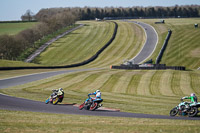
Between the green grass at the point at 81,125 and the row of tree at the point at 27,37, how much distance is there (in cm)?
8851

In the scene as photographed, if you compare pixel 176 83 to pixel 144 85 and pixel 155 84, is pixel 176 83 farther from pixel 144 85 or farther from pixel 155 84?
pixel 144 85

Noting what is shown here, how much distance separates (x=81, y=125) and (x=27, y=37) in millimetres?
113376

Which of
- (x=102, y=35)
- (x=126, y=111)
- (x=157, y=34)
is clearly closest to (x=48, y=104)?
(x=126, y=111)

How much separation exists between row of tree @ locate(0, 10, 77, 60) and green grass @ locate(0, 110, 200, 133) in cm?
8851

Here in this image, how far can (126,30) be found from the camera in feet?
469

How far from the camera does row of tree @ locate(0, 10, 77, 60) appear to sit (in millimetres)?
105125

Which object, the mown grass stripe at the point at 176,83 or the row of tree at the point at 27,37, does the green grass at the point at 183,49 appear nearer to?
the mown grass stripe at the point at 176,83

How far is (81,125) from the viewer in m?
17.7

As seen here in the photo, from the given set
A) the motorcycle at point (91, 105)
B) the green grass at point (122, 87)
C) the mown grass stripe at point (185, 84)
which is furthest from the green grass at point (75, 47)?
the motorcycle at point (91, 105)

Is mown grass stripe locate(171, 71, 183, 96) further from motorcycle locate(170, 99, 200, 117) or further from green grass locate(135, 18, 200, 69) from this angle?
green grass locate(135, 18, 200, 69)

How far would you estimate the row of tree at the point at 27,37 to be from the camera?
10512 centimetres

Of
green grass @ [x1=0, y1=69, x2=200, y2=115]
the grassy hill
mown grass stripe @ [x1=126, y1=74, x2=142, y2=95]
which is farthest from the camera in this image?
mown grass stripe @ [x1=126, y1=74, x2=142, y2=95]

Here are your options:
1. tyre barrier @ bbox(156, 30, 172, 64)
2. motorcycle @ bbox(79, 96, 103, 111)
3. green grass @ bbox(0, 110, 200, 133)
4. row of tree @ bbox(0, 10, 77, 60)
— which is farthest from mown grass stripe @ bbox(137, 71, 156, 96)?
row of tree @ bbox(0, 10, 77, 60)

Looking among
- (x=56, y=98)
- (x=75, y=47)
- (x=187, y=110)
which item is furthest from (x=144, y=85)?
(x=75, y=47)
